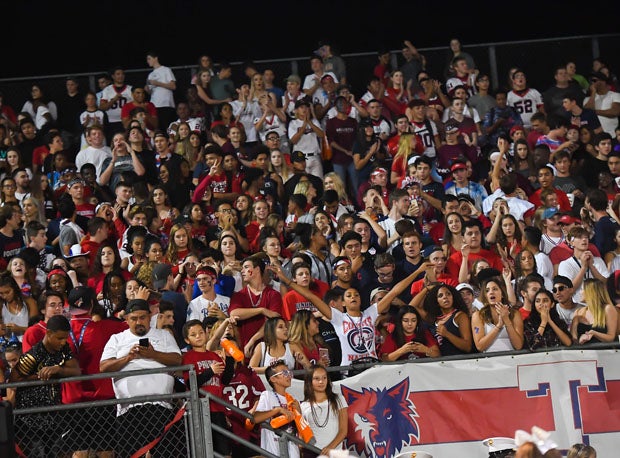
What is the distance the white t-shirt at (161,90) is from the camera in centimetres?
1908

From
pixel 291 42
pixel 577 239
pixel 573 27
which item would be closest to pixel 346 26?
pixel 291 42

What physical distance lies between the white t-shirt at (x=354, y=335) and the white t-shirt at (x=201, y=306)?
3.72 feet

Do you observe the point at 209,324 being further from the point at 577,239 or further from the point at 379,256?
the point at 577,239

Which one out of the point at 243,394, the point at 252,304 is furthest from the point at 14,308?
the point at 243,394

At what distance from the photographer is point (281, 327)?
35.1ft

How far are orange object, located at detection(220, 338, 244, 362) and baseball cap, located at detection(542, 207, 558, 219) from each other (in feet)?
15.9

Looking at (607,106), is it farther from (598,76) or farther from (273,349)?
(273,349)

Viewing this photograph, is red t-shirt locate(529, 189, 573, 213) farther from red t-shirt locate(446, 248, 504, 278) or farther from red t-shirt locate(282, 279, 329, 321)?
red t-shirt locate(282, 279, 329, 321)

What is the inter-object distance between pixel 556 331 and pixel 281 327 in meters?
2.54

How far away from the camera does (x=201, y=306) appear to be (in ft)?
38.3

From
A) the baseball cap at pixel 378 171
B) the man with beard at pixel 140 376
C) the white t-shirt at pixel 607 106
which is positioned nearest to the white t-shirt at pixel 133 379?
the man with beard at pixel 140 376

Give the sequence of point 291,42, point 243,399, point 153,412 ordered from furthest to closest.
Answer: point 291,42 → point 243,399 → point 153,412

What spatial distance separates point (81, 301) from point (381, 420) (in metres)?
2.76

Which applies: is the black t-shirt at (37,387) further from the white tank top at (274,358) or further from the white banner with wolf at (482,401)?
the white banner with wolf at (482,401)
